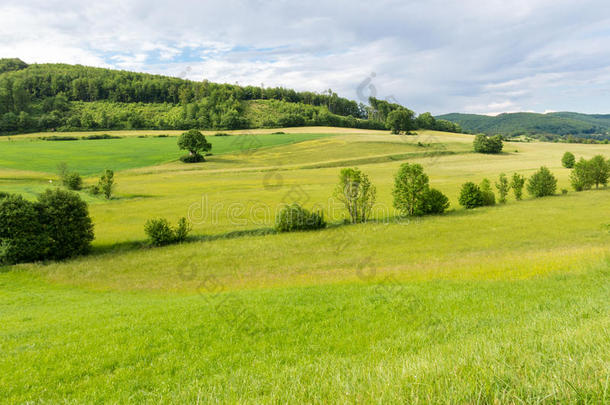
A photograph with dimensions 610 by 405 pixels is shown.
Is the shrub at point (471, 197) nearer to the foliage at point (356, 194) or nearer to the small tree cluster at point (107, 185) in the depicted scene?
the foliage at point (356, 194)

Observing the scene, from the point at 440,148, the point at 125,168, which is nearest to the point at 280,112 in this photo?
the point at 440,148

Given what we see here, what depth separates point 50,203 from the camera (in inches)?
1281

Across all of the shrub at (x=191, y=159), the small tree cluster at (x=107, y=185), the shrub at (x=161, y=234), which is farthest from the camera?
the shrub at (x=191, y=159)

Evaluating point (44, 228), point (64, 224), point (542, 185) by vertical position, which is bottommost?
point (44, 228)

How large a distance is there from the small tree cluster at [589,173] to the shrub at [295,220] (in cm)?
5096

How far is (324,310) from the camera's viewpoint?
38.8 feet

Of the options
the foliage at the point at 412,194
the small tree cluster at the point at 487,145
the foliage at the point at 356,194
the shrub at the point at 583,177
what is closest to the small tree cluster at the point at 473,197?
the foliage at the point at 412,194

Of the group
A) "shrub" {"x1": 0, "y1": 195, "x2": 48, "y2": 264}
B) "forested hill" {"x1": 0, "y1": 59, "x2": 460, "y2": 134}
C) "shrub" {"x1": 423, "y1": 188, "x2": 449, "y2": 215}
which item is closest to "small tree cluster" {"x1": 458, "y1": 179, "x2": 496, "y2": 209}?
"shrub" {"x1": 423, "y1": 188, "x2": 449, "y2": 215}

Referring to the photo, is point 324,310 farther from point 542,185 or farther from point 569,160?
point 569,160


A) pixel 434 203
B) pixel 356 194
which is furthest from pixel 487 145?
pixel 356 194

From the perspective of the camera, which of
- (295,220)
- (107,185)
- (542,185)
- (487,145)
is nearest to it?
(295,220)

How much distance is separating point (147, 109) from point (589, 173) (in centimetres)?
18695

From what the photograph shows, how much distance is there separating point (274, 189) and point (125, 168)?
4980 centimetres

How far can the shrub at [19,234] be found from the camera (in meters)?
28.8
